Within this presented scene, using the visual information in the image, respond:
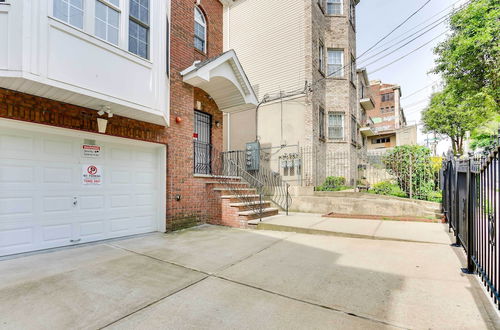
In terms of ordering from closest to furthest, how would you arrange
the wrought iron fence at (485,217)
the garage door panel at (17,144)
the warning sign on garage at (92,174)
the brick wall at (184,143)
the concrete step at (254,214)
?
the wrought iron fence at (485,217) < the garage door panel at (17,144) < the warning sign on garage at (92,174) < the brick wall at (184,143) < the concrete step at (254,214)

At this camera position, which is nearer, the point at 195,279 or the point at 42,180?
the point at 195,279

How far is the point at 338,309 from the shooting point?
2631 mm

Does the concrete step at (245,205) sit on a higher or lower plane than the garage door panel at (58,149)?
lower

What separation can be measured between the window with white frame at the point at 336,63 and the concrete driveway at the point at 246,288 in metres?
10.7

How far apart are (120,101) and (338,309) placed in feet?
17.0

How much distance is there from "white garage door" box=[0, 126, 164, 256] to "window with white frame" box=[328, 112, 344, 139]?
9339mm

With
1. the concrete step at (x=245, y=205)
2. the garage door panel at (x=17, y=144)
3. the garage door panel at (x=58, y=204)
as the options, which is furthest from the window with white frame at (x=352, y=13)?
the garage door panel at (x=58, y=204)

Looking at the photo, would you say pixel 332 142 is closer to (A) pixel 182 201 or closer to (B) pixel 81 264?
(A) pixel 182 201

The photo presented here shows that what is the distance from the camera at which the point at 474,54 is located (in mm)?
13133

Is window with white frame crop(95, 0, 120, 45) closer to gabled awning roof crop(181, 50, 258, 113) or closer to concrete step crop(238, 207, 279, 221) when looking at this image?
gabled awning roof crop(181, 50, 258, 113)

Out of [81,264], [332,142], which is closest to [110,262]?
[81,264]

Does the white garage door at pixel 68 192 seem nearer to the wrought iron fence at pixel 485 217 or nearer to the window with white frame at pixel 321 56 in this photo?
the wrought iron fence at pixel 485 217

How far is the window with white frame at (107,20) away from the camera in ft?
16.2

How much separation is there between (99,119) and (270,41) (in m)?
10.0
